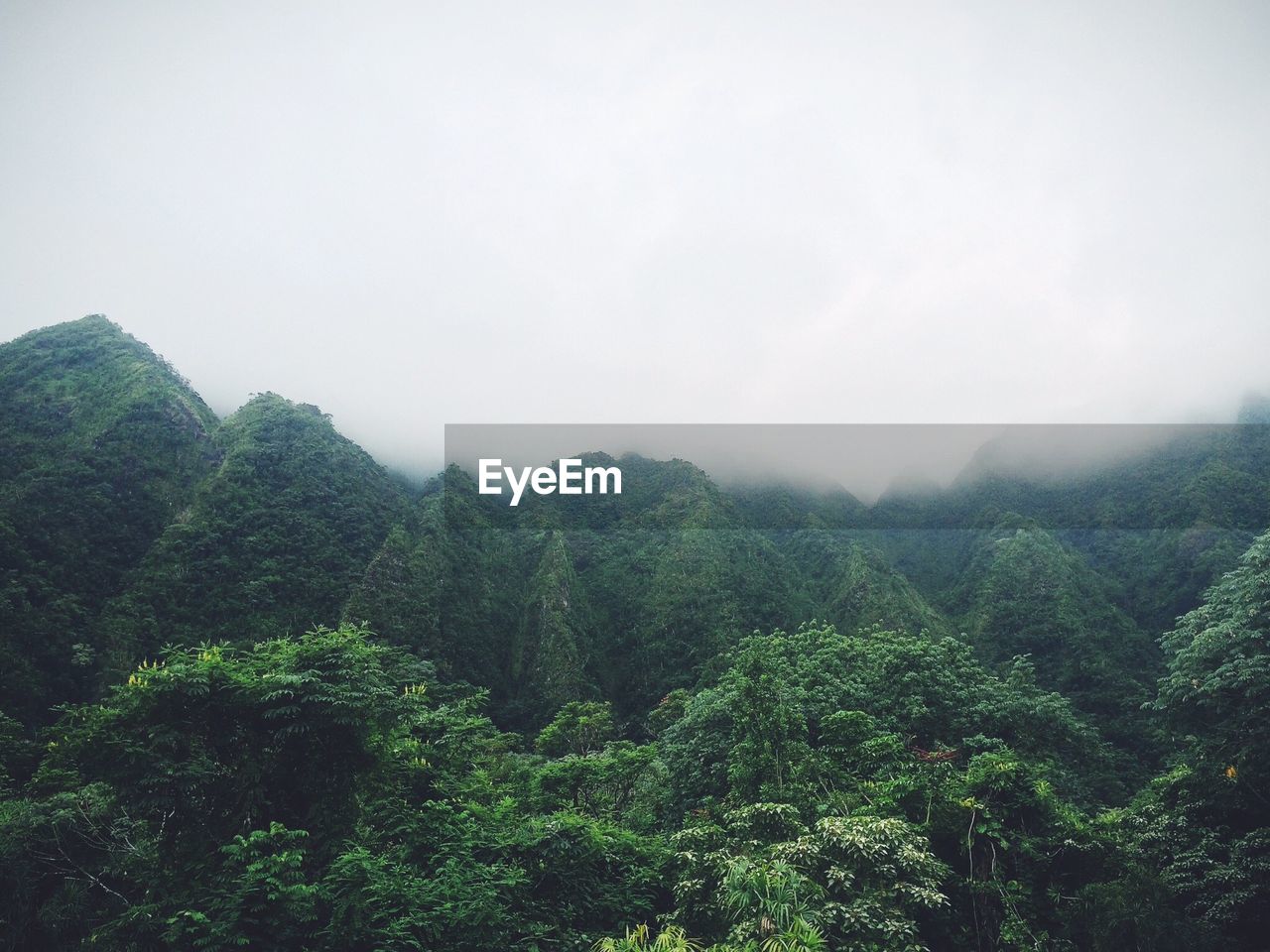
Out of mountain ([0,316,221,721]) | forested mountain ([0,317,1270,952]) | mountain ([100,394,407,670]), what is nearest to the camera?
forested mountain ([0,317,1270,952])

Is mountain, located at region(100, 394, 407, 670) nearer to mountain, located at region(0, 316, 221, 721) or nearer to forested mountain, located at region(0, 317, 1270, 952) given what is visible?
forested mountain, located at region(0, 317, 1270, 952)

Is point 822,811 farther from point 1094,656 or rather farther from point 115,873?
point 1094,656

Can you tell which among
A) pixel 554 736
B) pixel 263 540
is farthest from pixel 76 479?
pixel 554 736

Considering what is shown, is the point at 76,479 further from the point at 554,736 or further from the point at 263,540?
the point at 554,736

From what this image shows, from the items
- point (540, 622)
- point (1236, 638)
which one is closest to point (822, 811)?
point (1236, 638)

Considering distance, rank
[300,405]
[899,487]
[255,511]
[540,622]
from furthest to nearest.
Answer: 1. [899,487]
2. [300,405]
3. [540,622]
4. [255,511]

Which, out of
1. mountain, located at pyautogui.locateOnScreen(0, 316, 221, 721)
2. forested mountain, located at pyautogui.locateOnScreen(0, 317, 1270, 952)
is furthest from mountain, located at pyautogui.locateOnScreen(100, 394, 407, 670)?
mountain, located at pyautogui.locateOnScreen(0, 316, 221, 721)
